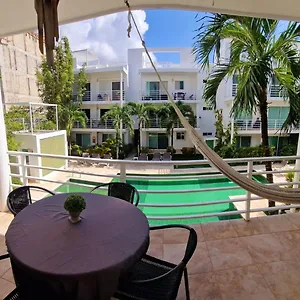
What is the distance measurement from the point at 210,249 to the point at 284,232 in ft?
2.77

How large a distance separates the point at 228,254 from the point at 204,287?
450mm

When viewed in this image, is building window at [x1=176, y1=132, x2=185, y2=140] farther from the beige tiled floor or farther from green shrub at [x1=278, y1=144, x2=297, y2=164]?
the beige tiled floor

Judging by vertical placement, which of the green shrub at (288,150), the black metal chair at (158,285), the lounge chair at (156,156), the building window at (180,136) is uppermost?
the black metal chair at (158,285)

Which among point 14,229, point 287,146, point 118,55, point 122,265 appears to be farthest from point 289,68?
point 118,55

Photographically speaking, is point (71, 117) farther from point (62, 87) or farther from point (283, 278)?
point (283, 278)

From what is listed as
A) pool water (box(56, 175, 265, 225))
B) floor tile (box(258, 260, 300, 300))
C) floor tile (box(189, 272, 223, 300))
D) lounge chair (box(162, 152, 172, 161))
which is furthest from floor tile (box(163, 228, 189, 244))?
lounge chair (box(162, 152, 172, 161))

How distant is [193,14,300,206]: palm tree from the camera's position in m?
2.89

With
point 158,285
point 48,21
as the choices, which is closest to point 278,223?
point 158,285

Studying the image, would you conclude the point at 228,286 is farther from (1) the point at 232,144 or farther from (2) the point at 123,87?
(2) the point at 123,87

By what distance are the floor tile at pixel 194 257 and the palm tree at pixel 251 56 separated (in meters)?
1.84

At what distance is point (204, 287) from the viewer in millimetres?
1617

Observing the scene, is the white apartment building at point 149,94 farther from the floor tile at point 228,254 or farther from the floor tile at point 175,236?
the floor tile at point 228,254

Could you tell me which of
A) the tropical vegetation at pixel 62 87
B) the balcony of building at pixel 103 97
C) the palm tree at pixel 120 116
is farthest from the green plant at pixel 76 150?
the balcony of building at pixel 103 97

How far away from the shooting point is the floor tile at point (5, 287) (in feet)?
5.17
